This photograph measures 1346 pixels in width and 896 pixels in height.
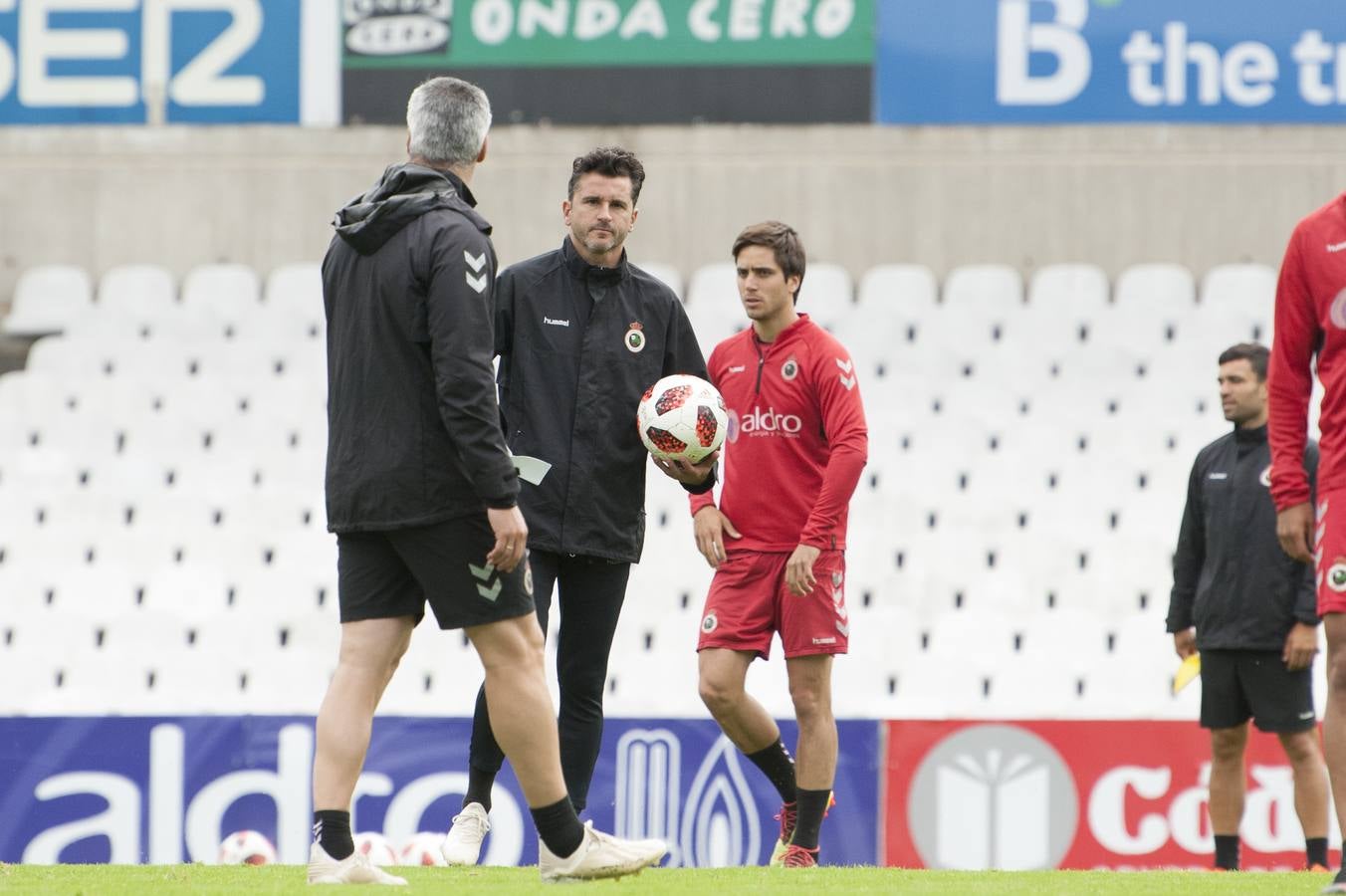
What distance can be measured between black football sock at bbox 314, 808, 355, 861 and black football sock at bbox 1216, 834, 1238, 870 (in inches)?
153

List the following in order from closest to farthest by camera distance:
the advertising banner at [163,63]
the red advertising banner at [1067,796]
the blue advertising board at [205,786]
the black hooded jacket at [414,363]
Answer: the black hooded jacket at [414,363]
the red advertising banner at [1067,796]
the blue advertising board at [205,786]
the advertising banner at [163,63]

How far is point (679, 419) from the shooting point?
5.29 meters

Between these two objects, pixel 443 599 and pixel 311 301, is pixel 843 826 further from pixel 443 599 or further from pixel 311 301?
pixel 311 301

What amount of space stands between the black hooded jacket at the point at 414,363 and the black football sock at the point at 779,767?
206 cm

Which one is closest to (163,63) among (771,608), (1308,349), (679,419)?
(771,608)

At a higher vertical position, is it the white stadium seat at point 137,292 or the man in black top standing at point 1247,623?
the white stadium seat at point 137,292

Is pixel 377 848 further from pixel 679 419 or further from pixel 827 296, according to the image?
pixel 827 296

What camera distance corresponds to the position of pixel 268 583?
10.4 meters

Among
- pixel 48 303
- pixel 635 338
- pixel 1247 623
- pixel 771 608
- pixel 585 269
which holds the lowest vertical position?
pixel 1247 623

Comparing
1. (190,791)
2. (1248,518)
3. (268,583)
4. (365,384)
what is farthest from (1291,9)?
(365,384)

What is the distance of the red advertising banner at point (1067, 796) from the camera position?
323 inches

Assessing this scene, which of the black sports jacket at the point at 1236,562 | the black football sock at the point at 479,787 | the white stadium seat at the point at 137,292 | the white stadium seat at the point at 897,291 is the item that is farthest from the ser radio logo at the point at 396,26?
the black football sock at the point at 479,787

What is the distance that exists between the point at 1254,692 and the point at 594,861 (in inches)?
135

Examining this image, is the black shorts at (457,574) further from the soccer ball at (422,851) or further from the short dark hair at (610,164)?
the soccer ball at (422,851)
